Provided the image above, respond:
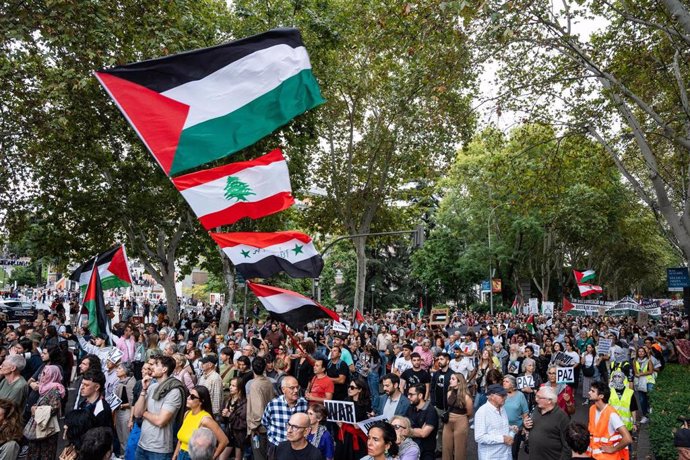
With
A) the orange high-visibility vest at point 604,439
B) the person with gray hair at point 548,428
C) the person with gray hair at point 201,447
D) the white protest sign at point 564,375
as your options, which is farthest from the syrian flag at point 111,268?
the orange high-visibility vest at point 604,439

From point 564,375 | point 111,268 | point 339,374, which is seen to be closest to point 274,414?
point 339,374

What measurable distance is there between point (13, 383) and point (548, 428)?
20.5 feet

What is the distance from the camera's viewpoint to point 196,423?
20.5 ft

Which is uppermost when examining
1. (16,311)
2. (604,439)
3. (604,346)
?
(16,311)

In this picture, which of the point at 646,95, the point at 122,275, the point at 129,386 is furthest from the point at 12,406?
the point at 646,95

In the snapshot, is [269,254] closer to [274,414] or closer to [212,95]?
[212,95]

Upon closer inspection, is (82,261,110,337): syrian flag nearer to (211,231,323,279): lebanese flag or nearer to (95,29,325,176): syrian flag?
(211,231,323,279): lebanese flag

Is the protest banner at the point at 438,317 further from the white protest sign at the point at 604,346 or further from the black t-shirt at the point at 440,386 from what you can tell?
the black t-shirt at the point at 440,386

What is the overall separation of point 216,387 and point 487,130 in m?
11.4

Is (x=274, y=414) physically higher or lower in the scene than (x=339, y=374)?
lower

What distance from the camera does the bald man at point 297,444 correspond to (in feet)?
17.0

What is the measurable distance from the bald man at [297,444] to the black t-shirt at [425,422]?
230 cm

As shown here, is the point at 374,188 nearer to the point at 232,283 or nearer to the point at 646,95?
the point at 232,283

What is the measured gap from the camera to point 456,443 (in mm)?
8086
